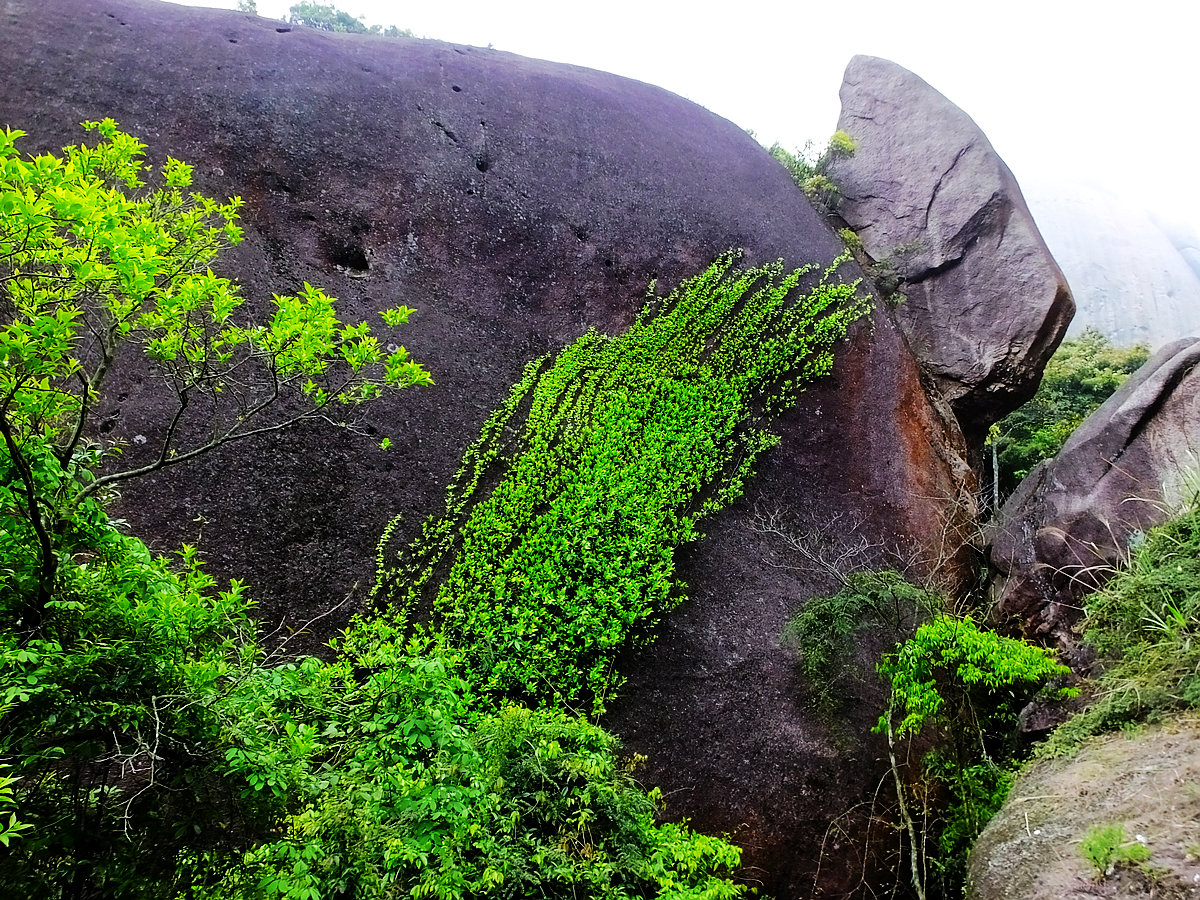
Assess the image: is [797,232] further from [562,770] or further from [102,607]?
[102,607]

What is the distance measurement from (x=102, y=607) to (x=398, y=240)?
496 cm

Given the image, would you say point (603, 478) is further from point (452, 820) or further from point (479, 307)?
point (452, 820)

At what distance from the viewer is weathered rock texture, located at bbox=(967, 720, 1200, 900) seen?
306 cm

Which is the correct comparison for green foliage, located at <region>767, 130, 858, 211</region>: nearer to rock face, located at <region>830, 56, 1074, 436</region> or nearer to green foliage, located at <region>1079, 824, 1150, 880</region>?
rock face, located at <region>830, 56, 1074, 436</region>

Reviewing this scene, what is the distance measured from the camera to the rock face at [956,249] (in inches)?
321

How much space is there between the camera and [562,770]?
12.4 feet

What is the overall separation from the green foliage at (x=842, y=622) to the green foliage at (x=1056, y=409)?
4.61m

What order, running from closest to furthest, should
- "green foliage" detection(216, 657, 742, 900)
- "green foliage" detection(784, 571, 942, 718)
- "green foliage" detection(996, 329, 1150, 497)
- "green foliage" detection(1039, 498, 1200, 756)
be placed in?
"green foliage" detection(216, 657, 742, 900)
"green foliage" detection(1039, 498, 1200, 756)
"green foliage" detection(784, 571, 942, 718)
"green foliage" detection(996, 329, 1150, 497)

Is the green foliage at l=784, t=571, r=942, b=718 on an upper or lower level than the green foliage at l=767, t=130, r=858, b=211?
lower

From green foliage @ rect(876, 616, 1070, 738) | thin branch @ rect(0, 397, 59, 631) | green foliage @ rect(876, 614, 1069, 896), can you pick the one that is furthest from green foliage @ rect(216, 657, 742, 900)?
green foliage @ rect(876, 614, 1069, 896)

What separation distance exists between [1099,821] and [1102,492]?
4404 mm

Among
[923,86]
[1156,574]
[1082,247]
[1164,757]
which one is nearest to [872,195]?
[923,86]

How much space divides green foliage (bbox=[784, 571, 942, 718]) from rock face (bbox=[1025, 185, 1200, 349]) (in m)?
22.2

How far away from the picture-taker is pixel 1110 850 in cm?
321
